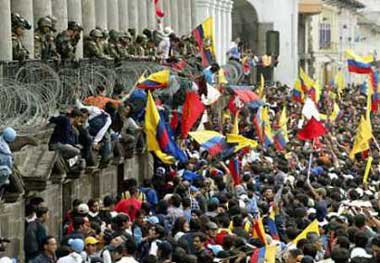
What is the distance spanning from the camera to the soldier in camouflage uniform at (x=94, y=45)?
94.9 ft

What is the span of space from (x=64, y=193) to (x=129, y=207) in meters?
2.27

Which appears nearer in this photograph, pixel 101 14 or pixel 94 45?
pixel 94 45

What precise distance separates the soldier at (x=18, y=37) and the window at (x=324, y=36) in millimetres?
65455

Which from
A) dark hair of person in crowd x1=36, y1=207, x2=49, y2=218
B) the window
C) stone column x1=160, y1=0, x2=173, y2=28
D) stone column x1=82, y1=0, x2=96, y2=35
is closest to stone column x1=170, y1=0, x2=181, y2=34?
stone column x1=160, y1=0, x2=173, y2=28

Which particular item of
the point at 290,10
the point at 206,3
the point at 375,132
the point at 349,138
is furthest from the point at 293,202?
the point at 290,10

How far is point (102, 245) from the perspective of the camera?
58.1ft

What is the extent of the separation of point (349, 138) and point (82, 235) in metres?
21.8

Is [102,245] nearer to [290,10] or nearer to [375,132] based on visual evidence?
[375,132]

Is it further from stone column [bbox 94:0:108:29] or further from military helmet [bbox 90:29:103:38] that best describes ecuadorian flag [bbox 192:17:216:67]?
military helmet [bbox 90:29:103:38]

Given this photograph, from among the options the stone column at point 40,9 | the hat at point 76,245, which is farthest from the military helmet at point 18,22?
the hat at point 76,245

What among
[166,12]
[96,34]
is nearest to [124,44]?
[96,34]

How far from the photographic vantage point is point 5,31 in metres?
23.9

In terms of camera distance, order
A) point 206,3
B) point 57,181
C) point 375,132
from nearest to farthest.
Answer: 1. point 57,181
2. point 375,132
3. point 206,3

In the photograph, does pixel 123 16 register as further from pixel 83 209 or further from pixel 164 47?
pixel 83 209
